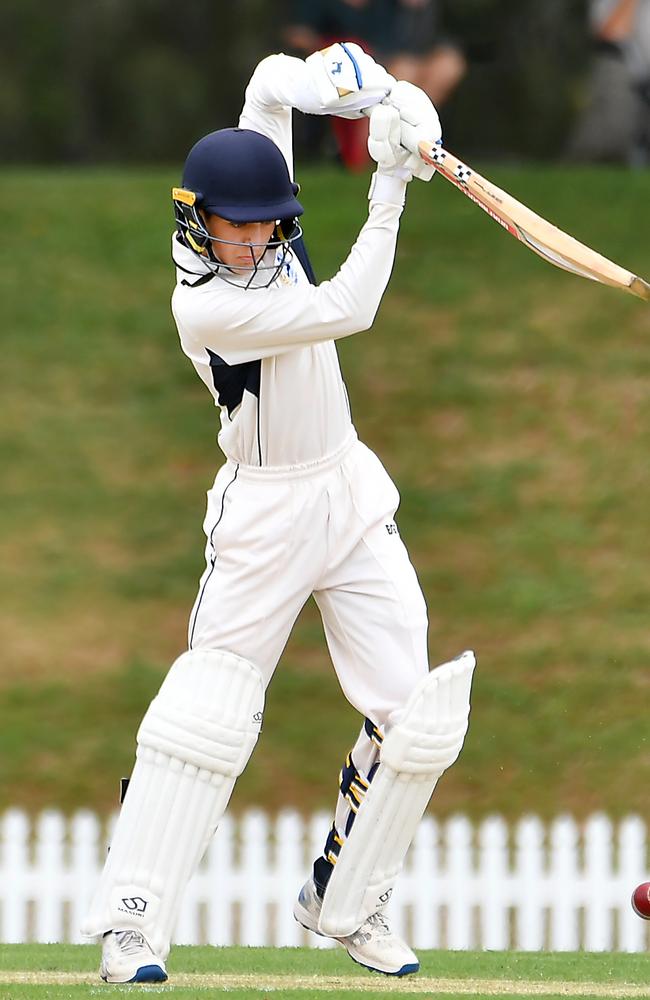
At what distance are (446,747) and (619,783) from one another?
12.1ft

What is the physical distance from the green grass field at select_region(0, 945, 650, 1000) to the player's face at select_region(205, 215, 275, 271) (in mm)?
1454

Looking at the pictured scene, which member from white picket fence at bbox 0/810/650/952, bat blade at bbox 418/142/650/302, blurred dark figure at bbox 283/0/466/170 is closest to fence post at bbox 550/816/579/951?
white picket fence at bbox 0/810/650/952

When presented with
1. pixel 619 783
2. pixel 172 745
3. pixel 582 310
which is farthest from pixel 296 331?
pixel 582 310

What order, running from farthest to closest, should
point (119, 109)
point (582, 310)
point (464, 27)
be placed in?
point (119, 109), point (464, 27), point (582, 310)

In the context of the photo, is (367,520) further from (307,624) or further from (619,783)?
(307,624)

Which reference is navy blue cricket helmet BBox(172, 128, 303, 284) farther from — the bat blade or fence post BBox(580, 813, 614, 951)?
fence post BBox(580, 813, 614, 951)

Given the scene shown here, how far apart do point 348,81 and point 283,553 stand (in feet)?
3.18

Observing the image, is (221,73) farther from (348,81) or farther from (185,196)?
(185,196)

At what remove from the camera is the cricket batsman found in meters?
3.54

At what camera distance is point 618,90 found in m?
14.1

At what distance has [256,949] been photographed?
15.8 ft

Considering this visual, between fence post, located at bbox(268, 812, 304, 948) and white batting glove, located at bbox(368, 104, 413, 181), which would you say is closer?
white batting glove, located at bbox(368, 104, 413, 181)

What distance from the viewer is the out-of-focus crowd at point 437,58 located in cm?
1248

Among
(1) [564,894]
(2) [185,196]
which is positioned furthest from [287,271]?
(1) [564,894]
